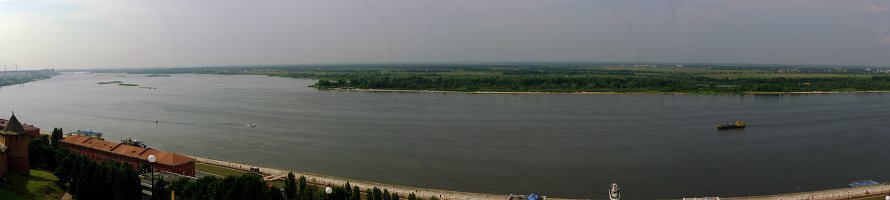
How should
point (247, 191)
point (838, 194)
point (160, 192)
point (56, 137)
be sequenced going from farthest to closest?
point (56, 137)
point (838, 194)
point (160, 192)
point (247, 191)

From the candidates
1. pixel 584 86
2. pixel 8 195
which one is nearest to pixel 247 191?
pixel 8 195

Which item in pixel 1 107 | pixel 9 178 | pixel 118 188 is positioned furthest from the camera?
pixel 1 107

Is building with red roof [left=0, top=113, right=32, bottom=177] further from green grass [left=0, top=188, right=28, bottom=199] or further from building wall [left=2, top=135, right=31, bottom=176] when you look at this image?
green grass [left=0, top=188, right=28, bottom=199]

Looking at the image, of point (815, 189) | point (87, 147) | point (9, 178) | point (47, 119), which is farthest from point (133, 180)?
point (47, 119)

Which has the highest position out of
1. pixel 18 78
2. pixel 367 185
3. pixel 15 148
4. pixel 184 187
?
pixel 18 78

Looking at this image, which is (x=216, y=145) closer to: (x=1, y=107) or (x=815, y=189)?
(x=815, y=189)

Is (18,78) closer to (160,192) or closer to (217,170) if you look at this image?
(217,170)
